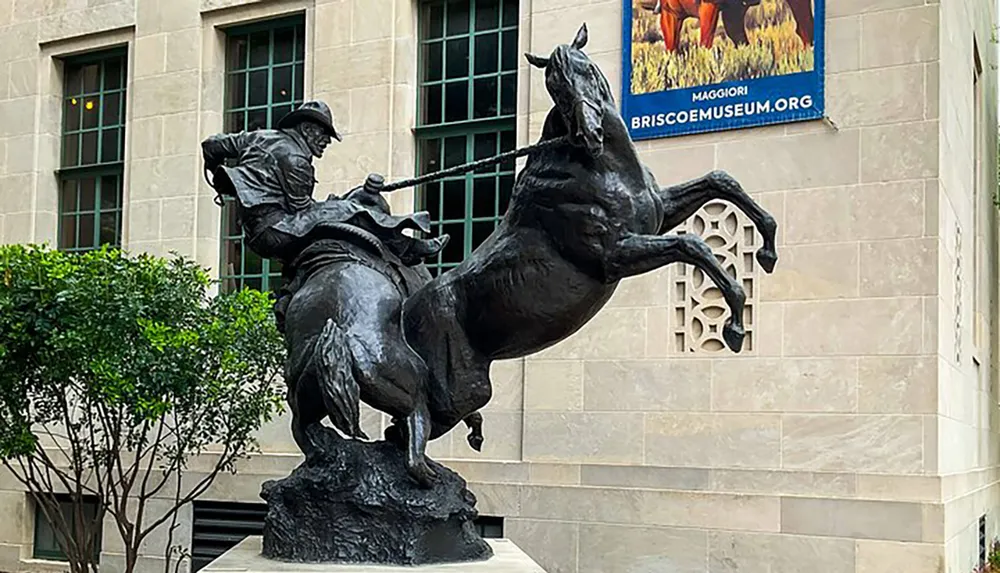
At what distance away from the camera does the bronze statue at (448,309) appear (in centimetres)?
→ 580

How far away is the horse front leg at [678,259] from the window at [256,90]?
Answer: 33.8ft

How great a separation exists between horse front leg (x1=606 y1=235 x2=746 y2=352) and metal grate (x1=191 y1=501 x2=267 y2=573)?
9.93m

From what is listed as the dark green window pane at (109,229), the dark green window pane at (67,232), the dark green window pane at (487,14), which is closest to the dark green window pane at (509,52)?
the dark green window pane at (487,14)

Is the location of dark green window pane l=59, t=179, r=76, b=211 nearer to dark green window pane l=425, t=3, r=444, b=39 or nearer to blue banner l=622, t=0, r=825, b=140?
dark green window pane l=425, t=3, r=444, b=39

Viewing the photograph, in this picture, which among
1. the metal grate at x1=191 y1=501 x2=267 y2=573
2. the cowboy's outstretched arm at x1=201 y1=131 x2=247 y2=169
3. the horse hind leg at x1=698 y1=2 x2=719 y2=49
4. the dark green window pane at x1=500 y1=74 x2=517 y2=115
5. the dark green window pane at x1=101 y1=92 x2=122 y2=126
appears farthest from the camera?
the dark green window pane at x1=101 y1=92 x2=122 y2=126

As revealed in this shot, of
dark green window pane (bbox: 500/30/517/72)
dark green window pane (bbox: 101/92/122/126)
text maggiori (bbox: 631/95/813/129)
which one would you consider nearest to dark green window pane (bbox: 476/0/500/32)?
dark green window pane (bbox: 500/30/517/72)

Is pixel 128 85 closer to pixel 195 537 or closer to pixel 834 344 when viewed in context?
pixel 195 537

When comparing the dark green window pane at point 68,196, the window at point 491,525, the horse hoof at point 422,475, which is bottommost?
the window at point 491,525

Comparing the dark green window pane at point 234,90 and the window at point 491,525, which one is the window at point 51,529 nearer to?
the dark green window pane at point 234,90

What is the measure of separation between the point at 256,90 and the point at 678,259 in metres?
11.5

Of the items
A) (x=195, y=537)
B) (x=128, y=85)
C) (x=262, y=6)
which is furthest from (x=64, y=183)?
(x=195, y=537)

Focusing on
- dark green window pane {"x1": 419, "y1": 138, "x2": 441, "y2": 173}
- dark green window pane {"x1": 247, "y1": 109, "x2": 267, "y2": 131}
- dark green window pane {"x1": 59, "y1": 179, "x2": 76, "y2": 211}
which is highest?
dark green window pane {"x1": 247, "y1": 109, "x2": 267, "y2": 131}

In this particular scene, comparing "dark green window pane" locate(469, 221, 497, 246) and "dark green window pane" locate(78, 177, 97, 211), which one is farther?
"dark green window pane" locate(78, 177, 97, 211)

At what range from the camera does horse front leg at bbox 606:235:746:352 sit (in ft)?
18.4
